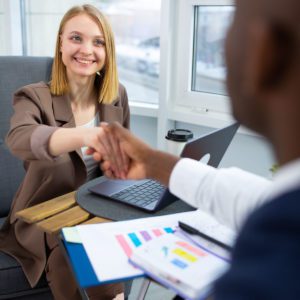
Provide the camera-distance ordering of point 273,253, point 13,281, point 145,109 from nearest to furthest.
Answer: point 273,253
point 13,281
point 145,109

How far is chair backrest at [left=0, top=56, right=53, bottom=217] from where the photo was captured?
6.22 ft

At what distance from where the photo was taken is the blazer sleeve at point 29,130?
134 centimetres

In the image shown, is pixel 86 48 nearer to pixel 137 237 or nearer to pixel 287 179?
pixel 137 237

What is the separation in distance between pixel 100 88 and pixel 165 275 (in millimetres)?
1097

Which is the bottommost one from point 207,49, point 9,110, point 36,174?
point 36,174

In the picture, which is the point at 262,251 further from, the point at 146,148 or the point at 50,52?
the point at 50,52

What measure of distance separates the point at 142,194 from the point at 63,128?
12.3 inches

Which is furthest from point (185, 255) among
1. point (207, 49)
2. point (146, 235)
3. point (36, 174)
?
point (207, 49)

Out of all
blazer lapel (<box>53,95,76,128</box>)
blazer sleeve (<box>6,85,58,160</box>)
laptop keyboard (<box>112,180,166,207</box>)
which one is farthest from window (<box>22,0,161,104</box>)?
laptop keyboard (<box>112,180,166,207</box>)

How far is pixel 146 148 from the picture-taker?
1128 millimetres

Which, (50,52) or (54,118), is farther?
(50,52)

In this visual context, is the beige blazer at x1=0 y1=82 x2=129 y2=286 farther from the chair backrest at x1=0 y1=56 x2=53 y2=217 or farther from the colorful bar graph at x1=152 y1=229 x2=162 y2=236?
the colorful bar graph at x1=152 y1=229 x2=162 y2=236

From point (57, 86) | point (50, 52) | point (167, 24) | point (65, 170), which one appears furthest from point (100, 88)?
point (50, 52)

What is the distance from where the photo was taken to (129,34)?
8.18 feet
